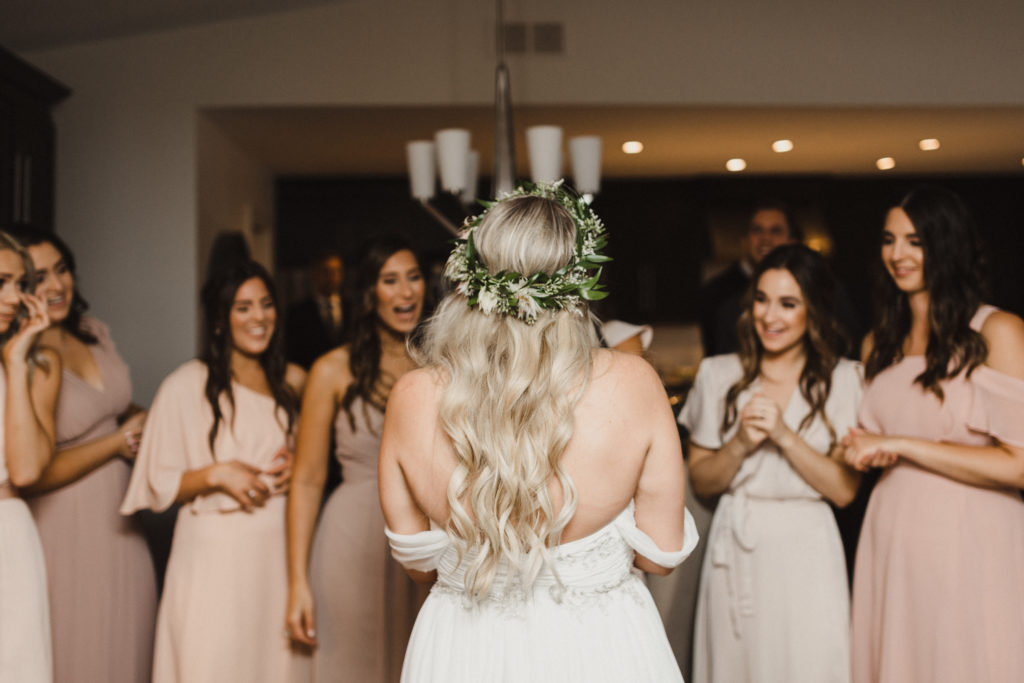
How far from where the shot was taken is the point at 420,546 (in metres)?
1.64

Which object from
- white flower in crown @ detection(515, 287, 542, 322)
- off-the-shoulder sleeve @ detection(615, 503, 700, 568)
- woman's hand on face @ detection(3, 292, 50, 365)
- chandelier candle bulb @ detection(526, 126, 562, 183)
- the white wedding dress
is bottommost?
the white wedding dress

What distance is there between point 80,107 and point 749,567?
3699 millimetres

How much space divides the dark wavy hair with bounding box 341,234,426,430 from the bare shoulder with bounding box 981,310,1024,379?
1.57m

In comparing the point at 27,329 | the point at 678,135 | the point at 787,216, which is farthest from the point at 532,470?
the point at 678,135

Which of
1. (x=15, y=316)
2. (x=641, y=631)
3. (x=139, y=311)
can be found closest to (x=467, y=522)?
(x=641, y=631)

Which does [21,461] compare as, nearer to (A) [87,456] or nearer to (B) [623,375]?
(A) [87,456]

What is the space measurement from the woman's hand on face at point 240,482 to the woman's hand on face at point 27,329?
57 centimetres

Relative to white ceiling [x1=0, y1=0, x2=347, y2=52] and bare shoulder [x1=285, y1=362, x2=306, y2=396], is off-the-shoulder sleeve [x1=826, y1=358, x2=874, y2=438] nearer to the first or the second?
bare shoulder [x1=285, y1=362, x2=306, y2=396]

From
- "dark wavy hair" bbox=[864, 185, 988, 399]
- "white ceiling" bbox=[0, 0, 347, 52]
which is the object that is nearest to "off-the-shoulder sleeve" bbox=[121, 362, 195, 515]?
"dark wavy hair" bbox=[864, 185, 988, 399]

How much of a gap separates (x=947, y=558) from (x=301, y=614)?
1690mm

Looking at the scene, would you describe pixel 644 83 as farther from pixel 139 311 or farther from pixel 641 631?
pixel 641 631

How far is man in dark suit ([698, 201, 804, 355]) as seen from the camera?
369 cm

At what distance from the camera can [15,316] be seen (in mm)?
2426

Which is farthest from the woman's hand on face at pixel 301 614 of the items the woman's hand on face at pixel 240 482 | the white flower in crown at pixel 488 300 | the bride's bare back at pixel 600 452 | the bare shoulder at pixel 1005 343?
the bare shoulder at pixel 1005 343
